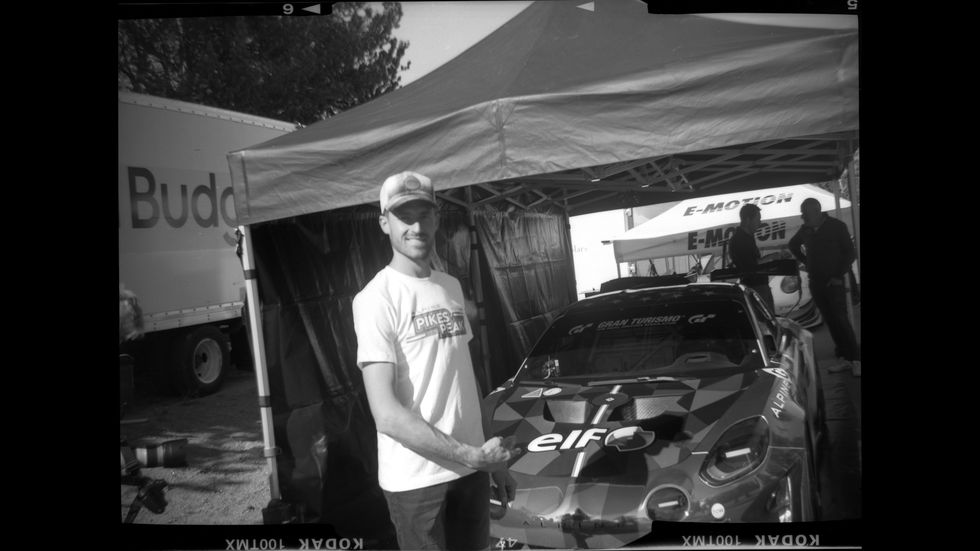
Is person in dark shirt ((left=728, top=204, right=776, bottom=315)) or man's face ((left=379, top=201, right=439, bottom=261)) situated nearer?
man's face ((left=379, top=201, right=439, bottom=261))

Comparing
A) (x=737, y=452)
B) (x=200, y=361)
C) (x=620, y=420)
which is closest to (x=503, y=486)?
(x=620, y=420)

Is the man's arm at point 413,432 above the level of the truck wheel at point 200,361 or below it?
above

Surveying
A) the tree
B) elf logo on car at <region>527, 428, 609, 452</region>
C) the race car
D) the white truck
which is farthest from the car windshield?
the white truck

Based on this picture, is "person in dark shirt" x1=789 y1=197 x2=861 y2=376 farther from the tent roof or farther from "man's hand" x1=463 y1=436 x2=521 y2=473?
"man's hand" x1=463 y1=436 x2=521 y2=473

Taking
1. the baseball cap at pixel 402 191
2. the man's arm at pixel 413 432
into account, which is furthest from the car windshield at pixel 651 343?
the baseball cap at pixel 402 191

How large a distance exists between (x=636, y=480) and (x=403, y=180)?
1.62m

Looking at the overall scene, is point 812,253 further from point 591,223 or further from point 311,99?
point 591,223

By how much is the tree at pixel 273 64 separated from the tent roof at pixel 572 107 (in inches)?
110

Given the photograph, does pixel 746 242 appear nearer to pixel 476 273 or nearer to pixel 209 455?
pixel 476 273

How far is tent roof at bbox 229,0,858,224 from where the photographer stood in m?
2.90

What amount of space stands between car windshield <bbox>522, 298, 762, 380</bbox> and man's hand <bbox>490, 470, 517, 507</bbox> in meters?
0.98

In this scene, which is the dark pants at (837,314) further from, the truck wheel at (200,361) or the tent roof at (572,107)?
the truck wheel at (200,361)

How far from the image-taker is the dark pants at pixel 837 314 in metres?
6.83

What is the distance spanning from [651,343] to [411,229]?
204 centimetres
